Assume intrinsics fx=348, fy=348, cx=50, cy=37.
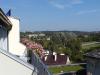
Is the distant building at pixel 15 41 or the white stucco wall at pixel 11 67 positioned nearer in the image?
the white stucco wall at pixel 11 67

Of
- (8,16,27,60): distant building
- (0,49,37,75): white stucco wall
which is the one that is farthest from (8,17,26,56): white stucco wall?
(0,49,37,75): white stucco wall

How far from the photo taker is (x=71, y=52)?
8062 cm

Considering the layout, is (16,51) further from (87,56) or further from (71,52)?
(71,52)

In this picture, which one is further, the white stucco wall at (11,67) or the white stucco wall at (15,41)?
the white stucco wall at (15,41)

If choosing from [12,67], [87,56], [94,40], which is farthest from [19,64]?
[94,40]

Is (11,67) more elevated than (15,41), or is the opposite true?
(15,41)

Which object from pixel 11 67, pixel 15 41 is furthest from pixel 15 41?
pixel 11 67

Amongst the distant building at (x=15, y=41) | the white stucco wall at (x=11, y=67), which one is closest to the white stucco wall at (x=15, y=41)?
the distant building at (x=15, y=41)

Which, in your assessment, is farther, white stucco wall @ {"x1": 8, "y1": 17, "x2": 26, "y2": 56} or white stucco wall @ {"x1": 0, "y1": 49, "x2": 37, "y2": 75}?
white stucco wall @ {"x1": 8, "y1": 17, "x2": 26, "y2": 56}

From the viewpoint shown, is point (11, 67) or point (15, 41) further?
point (15, 41)

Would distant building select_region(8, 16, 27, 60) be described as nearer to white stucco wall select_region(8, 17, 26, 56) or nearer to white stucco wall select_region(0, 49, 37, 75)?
white stucco wall select_region(8, 17, 26, 56)

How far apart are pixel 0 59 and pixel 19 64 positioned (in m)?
0.44

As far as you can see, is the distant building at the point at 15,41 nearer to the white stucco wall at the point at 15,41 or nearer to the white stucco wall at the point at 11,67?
the white stucco wall at the point at 15,41

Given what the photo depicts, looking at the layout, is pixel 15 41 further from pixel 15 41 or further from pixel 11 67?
pixel 11 67
